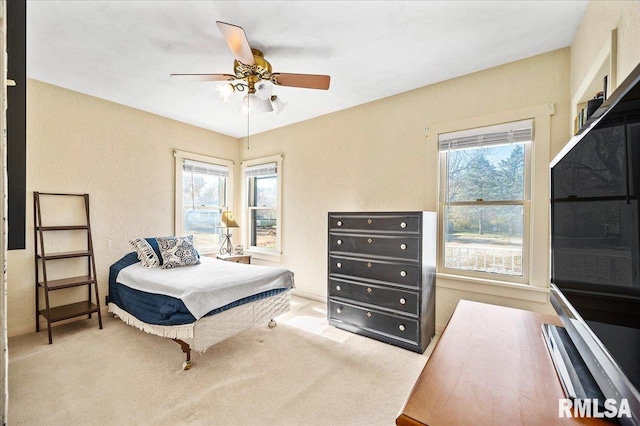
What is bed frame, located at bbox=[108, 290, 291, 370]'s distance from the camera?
2.18 metres

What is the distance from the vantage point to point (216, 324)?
2.29 metres

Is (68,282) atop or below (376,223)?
below

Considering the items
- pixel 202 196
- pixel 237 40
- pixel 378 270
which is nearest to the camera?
pixel 237 40

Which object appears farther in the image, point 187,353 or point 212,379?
point 187,353

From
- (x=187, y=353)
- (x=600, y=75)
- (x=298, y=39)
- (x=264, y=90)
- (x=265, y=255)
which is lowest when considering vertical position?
(x=187, y=353)

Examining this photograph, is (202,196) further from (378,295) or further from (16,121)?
(16,121)

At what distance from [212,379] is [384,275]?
65.2 inches

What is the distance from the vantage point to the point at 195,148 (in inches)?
163

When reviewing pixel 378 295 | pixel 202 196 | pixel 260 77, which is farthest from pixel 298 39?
pixel 202 196

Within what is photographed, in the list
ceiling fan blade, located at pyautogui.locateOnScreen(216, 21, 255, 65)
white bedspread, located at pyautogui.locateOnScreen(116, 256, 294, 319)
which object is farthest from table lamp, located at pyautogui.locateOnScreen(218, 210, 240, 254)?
ceiling fan blade, located at pyautogui.locateOnScreen(216, 21, 255, 65)

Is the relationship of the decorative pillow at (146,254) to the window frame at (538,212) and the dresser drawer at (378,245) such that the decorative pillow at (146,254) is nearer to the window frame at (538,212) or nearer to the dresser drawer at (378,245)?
the dresser drawer at (378,245)

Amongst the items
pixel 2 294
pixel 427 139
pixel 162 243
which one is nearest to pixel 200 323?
pixel 162 243

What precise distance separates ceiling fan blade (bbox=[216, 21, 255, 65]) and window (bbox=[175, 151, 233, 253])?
2509mm

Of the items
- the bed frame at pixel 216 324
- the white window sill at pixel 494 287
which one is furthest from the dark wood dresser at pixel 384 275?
the bed frame at pixel 216 324
